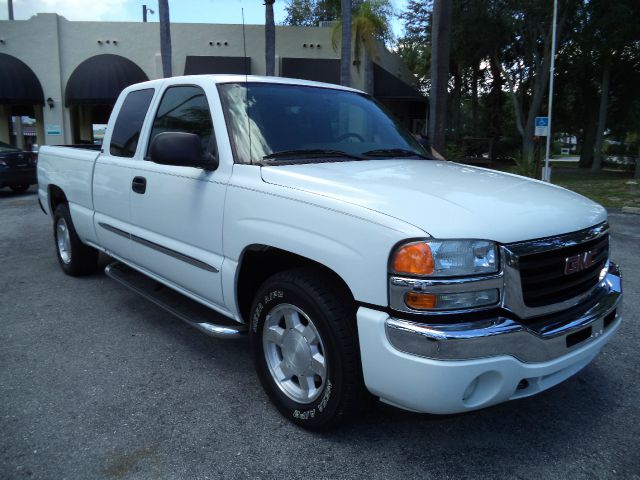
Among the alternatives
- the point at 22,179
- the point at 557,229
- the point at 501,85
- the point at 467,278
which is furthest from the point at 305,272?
the point at 501,85

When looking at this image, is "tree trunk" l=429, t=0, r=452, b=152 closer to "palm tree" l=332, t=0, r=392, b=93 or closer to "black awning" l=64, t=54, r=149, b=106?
"palm tree" l=332, t=0, r=392, b=93

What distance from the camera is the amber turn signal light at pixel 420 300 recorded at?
7.23ft

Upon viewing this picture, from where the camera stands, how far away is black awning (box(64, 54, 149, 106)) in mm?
20500

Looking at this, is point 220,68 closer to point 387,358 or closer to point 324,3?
point 324,3

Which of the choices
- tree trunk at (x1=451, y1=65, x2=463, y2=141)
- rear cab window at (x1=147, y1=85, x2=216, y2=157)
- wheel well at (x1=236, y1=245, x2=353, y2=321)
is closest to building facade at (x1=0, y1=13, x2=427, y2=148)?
tree trunk at (x1=451, y1=65, x2=463, y2=141)

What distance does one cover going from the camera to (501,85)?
3162 centimetres

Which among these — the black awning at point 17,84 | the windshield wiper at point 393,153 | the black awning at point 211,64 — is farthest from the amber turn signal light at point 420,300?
the black awning at point 17,84

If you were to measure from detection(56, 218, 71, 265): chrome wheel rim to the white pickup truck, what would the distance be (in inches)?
75.6

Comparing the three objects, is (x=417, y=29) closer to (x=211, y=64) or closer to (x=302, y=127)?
(x=211, y=64)

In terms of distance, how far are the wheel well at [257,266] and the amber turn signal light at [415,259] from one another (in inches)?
24.9

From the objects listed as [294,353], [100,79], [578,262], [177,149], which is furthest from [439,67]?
[100,79]

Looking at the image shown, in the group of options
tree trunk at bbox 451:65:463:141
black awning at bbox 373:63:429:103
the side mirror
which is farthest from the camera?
tree trunk at bbox 451:65:463:141

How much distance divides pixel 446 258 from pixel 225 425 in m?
1.55

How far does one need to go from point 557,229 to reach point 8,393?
324 cm
